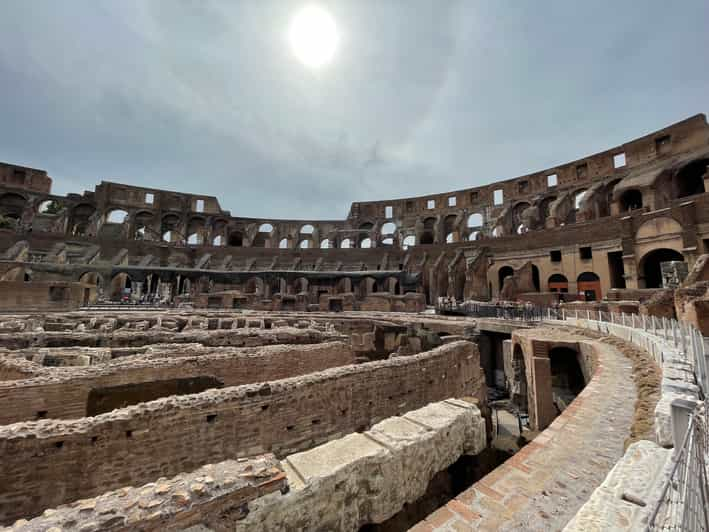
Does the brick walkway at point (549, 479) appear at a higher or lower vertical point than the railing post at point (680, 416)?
lower

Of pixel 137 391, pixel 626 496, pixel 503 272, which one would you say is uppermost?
pixel 503 272

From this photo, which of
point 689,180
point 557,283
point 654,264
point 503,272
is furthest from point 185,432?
point 689,180

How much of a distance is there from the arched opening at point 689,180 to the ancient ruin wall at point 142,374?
34.0 m

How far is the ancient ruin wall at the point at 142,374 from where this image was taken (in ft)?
16.8

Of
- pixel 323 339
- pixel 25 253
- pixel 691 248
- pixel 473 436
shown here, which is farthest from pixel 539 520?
pixel 25 253

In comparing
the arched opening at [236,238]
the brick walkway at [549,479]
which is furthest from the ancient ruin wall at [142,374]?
the arched opening at [236,238]

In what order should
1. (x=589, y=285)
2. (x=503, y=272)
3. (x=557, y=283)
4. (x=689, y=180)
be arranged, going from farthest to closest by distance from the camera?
(x=503, y=272) < (x=557, y=283) < (x=689, y=180) < (x=589, y=285)

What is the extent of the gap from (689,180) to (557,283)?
Result: 1407 centimetres

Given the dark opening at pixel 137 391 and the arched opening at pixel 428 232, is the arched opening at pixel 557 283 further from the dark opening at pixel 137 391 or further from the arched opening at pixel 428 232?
the dark opening at pixel 137 391

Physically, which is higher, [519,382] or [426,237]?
[426,237]

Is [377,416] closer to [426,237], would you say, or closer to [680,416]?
[680,416]

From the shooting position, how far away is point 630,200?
2848 centimetres

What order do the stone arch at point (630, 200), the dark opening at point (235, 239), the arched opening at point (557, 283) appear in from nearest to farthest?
the arched opening at point (557, 283)
the stone arch at point (630, 200)
the dark opening at point (235, 239)

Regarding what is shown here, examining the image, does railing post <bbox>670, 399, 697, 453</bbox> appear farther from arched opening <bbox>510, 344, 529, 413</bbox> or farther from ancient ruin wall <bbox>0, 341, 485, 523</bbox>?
arched opening <bbox>510, 344, 529, 413</bbox>
